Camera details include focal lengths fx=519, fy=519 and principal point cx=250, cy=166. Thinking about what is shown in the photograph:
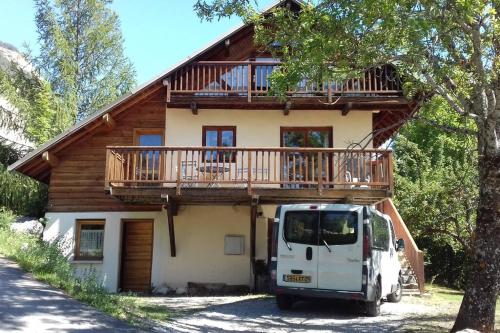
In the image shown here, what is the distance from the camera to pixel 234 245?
15492mm

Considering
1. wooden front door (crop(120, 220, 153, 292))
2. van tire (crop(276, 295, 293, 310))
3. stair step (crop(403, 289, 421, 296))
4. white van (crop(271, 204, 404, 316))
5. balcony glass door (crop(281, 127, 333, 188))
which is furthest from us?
wooden front door (crop(120, 220, 153, 292))

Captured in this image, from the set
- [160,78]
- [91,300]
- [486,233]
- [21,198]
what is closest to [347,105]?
[160,78]

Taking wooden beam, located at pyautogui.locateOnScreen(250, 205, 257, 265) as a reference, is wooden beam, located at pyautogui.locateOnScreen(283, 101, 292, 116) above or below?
above

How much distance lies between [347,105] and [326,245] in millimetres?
6254

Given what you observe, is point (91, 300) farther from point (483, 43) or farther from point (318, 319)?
point (483, 43)

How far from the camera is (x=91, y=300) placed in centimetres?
837

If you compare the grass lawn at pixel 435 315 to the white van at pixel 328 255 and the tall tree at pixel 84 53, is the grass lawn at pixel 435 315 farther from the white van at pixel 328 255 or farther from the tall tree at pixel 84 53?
the tall tree at pixel 84 53

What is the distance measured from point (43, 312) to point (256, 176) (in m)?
7.50

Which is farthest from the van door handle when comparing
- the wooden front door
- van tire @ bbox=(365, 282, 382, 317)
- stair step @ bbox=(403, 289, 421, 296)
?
the wooden front door

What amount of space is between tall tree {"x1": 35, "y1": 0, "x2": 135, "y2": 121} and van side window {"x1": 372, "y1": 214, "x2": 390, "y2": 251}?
1836 centimetres

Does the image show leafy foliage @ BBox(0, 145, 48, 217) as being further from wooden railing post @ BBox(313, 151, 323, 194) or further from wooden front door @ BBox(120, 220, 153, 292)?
wooden railing post @ BBox(313, 151, 323, 194)

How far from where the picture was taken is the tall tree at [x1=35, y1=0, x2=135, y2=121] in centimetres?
2614

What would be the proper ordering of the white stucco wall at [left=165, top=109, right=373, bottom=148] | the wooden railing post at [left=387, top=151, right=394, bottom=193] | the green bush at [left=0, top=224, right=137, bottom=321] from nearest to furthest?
the green bush at [left=0, top=224, right=137, bottom=321]
the wooden railing post at [left=387, top=151, right=394, bottom=193]
the white stucco wall at [left=165, top=109, right=373, bottom=148]

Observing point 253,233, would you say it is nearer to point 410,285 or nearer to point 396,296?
point 396,296
